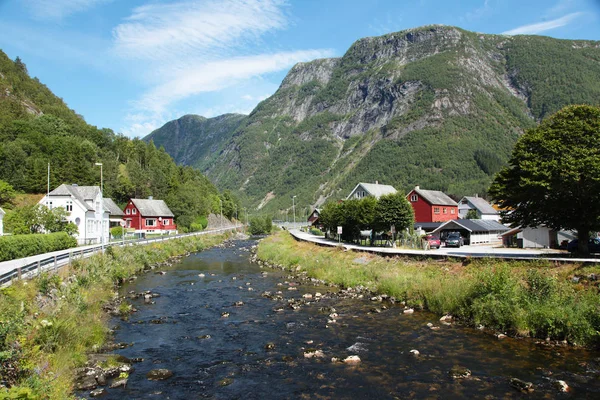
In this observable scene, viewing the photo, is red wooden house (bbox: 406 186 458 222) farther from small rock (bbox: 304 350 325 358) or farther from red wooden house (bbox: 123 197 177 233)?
small rock (bbox: 304 350 325 358)

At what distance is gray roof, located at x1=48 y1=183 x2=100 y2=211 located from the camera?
64.0 m

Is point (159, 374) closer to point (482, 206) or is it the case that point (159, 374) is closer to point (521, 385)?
point (521, 385)

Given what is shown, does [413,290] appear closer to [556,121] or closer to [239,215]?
[556,121]

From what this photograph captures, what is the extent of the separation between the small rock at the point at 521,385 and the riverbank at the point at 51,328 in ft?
47.9

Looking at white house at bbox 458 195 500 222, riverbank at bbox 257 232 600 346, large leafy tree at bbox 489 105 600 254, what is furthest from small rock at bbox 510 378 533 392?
white house at bbox 458 195 500 222

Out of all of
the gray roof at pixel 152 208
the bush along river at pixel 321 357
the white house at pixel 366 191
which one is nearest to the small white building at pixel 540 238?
the bush along river at pixel 321 357

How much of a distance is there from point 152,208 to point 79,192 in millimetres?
30072

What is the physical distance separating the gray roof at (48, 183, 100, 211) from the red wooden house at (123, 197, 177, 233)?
2366 cm

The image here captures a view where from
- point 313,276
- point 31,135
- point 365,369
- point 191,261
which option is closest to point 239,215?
point 31,135

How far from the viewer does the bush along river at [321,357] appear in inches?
564

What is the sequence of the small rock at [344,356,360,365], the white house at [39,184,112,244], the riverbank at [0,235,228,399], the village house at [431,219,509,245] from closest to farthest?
the riverbank at [0,235,228,399] → the small rock at [344,356,360,365] → the white house at [39,184,112,244] → the village house at [431,219,509,245]

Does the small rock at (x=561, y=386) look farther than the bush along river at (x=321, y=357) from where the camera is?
No

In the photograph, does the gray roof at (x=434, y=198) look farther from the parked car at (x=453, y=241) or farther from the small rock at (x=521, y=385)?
the small rock at (x=521, y=385)

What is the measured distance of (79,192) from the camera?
7094 cm
